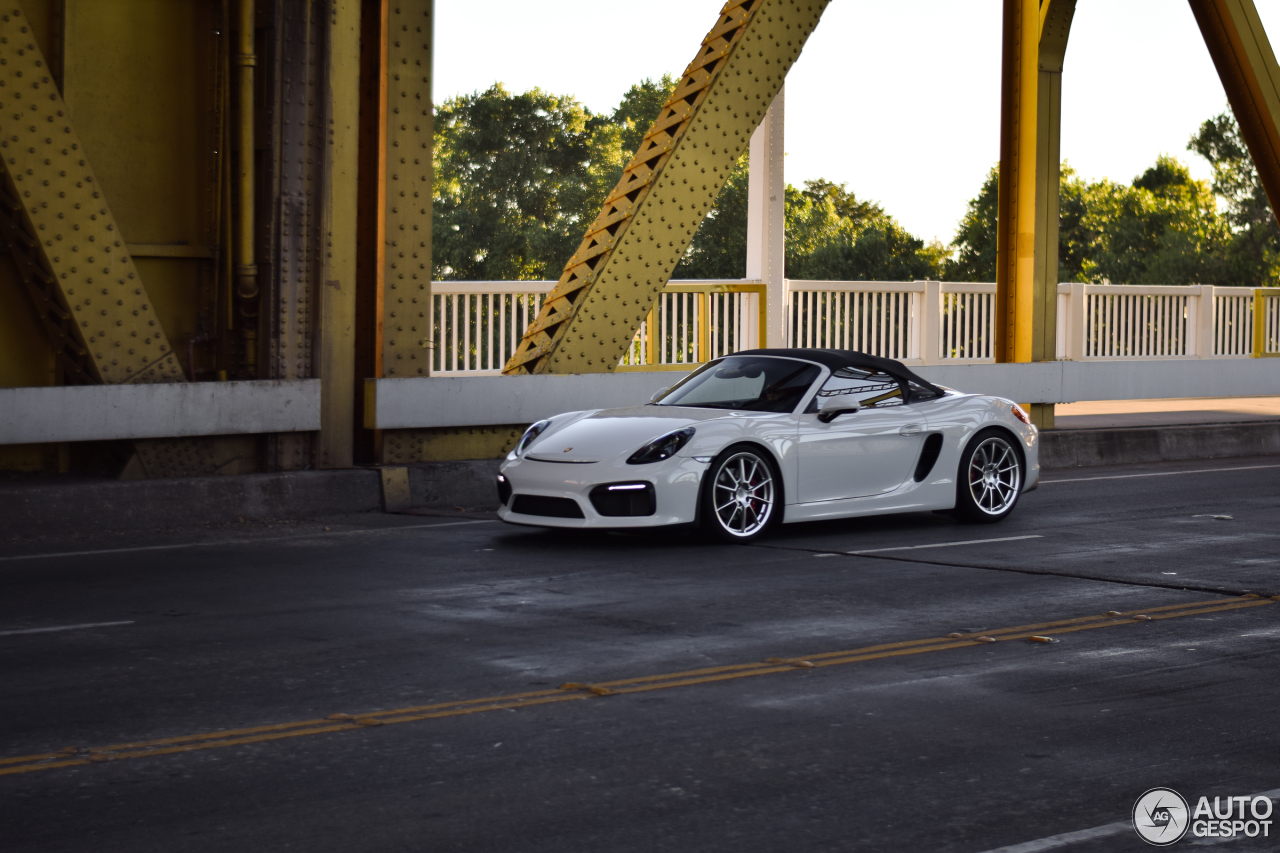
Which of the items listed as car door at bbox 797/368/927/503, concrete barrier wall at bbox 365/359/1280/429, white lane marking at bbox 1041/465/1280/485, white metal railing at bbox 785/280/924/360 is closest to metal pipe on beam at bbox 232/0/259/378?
concrete barrier wall at bbox 365/359/1280/429

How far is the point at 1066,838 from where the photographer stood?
4.50 metres

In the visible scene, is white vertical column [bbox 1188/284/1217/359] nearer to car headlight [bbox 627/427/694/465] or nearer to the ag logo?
car headlight [bbox 627/427/694/465]

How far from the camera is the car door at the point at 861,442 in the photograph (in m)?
11.1

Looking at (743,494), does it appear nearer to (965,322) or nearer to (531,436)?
(531,436)

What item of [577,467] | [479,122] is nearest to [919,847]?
[577,467]

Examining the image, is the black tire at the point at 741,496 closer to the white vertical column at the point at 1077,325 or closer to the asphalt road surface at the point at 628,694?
the asphalt road surface at the point at 628,694

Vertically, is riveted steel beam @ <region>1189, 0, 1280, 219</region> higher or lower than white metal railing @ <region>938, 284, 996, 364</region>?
higher

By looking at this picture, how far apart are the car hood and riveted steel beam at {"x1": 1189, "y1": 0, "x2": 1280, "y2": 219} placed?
10.7m

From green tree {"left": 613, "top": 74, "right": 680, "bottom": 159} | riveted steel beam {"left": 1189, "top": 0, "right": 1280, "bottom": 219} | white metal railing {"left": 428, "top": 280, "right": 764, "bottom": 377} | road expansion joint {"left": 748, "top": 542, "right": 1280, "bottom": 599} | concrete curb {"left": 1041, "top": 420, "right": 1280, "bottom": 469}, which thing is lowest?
road expansion joint {"left": 748, "top": 542, "right": 1280, "bottom": 599}

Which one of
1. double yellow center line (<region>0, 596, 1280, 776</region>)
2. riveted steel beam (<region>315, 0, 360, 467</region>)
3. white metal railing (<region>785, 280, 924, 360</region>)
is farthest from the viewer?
white metal railing (<region>785, 280, 924, 360</region>)

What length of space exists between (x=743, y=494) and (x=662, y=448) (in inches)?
28.7

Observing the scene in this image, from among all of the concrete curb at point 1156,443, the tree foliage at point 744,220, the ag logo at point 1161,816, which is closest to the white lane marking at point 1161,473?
the concrete curb at point 1156,443

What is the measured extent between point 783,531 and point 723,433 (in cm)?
128

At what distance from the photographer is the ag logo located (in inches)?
179
